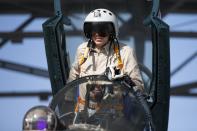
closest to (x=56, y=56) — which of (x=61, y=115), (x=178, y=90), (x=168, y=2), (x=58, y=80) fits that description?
(x=58, y=80)

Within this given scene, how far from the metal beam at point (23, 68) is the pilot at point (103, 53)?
40.3 ft

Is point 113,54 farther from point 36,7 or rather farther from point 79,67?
point 36,7

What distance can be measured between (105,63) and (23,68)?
43.8ft

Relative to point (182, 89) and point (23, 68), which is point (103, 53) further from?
point (23, 68)

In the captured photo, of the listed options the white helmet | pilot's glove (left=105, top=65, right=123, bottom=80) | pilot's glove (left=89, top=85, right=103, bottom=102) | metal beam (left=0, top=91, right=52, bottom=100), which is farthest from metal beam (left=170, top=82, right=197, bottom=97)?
pilot's glove (left=89, top=85, right=103, bottom=102)

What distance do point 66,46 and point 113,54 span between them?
1.15 meters

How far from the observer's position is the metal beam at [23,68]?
19705 mm

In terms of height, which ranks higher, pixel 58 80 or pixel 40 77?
pixel 40 77

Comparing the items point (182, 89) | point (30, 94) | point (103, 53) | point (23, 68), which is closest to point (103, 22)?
point (103, 53)

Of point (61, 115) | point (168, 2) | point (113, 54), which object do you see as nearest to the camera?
point (61, 115)

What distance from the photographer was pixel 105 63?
7133 millimetres

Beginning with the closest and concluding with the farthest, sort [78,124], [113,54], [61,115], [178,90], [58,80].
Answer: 1. [78,124]
2. [61,115]
3. [113,54]
4. [58,80]
5. [178,90]

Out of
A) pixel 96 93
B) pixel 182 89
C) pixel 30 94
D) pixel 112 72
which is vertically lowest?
pixel 96 93

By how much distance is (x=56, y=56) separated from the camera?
25.7 feet
